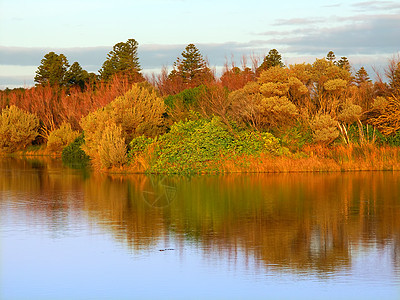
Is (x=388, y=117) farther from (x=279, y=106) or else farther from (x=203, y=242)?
(x=203, y=242)

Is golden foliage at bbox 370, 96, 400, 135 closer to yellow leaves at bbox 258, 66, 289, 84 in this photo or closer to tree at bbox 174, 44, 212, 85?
yellow leaves at bbox 258, 66, 289, 84

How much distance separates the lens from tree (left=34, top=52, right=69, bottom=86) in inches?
3346

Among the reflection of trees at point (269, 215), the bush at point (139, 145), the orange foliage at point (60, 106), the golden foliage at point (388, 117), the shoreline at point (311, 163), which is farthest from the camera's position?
the orange foliage at point (60, 106)

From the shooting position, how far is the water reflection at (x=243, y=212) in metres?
12.9

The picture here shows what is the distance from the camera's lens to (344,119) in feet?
116

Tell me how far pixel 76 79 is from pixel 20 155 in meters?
30.4

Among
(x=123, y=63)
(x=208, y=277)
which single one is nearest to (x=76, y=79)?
(x=123, y=63)

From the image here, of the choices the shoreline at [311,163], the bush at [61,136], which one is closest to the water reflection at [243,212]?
the shoreline at [311,163]

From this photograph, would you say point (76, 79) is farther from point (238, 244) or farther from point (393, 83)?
point (238, 244)

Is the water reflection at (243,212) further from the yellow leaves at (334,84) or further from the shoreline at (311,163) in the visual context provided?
the yellow leaves at (334,84)

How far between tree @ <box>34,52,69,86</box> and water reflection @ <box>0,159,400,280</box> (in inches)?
2196

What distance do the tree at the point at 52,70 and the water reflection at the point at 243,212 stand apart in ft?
183

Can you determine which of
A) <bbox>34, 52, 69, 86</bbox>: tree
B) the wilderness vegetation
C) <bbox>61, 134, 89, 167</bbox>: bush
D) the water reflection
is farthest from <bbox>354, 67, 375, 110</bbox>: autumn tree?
<bbox>34, 52, 69, 86</bbox>: tree

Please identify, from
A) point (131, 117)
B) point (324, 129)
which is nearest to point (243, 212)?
point (324, 129)
